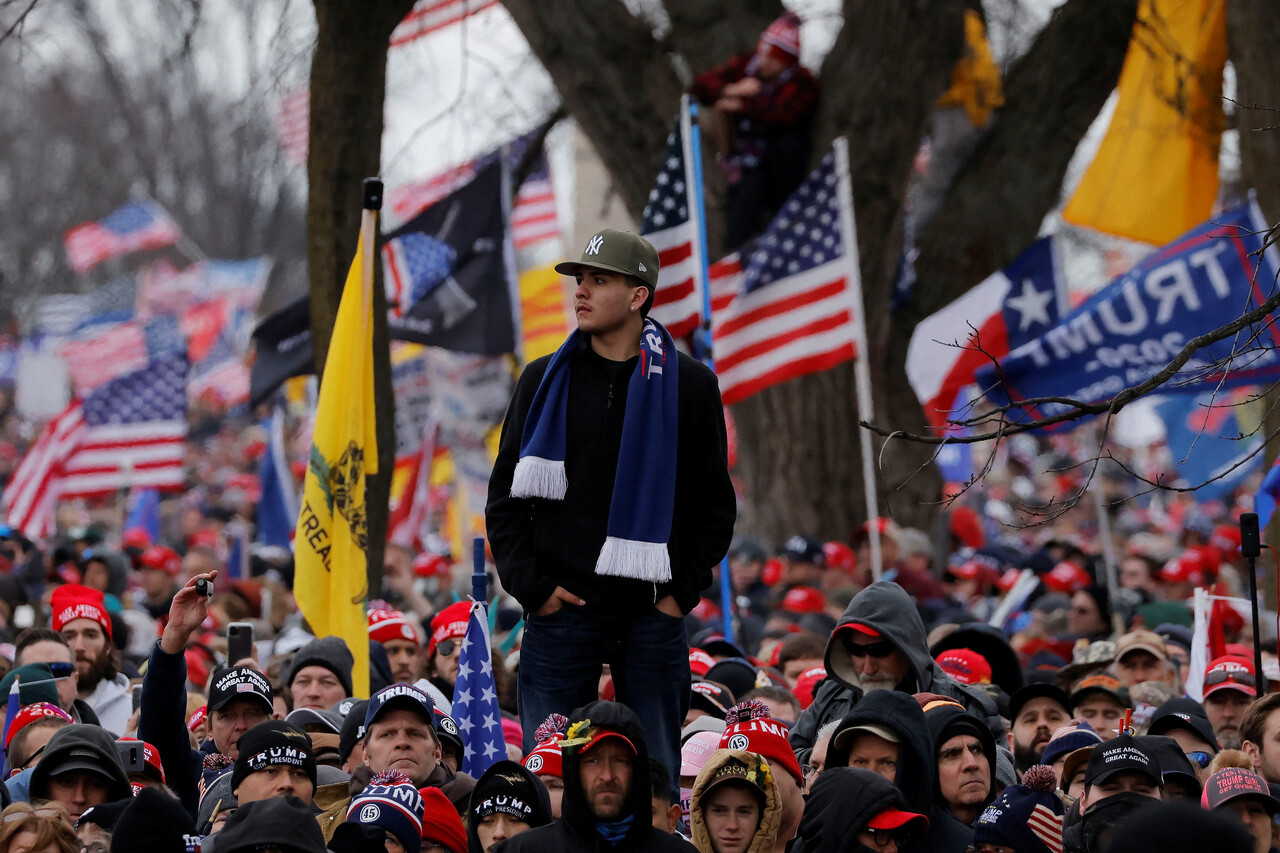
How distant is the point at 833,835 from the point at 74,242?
34457mm

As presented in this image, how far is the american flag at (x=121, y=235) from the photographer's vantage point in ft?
123

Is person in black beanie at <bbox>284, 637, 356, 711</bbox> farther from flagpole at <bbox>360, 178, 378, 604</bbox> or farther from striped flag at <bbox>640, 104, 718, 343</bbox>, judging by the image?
striped flag at <bbox>640, 104, 718, 343</bbox>

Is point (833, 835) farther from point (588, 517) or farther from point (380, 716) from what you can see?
point (380, 716)

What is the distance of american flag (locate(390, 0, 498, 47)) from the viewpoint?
14.5 meters

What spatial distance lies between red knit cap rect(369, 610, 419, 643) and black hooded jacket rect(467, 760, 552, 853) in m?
3.47

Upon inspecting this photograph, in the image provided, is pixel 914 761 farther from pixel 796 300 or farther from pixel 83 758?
pixel 796 300

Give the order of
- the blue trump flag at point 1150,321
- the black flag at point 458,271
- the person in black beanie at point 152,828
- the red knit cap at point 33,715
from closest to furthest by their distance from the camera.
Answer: the person in black beanie at point 152,828
the red knit cap at point 33,715
the blue trump flag at point 1150,321
the black flag at point 458,271

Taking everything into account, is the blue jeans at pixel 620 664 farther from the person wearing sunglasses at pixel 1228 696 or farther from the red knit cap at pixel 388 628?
the red knit cap at pixel 388 628

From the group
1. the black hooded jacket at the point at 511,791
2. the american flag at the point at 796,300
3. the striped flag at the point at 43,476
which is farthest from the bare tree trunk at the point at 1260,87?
the striped flag at the point at 43,476

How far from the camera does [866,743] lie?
6.12 m

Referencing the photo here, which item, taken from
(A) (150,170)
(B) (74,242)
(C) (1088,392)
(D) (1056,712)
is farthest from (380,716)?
(A) (150,170)

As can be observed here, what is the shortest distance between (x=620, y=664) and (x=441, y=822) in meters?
0.81

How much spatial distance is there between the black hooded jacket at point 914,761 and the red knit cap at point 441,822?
1.27 metres

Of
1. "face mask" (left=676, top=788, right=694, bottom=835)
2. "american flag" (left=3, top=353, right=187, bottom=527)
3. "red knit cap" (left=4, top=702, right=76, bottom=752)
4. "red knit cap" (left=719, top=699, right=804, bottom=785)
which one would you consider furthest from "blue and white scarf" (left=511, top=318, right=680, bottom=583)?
"american flag" (left=3, top=353, right=187, bottom=527)
